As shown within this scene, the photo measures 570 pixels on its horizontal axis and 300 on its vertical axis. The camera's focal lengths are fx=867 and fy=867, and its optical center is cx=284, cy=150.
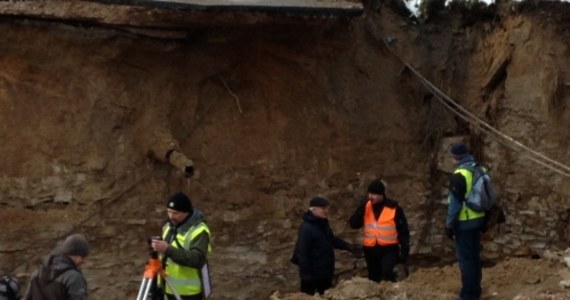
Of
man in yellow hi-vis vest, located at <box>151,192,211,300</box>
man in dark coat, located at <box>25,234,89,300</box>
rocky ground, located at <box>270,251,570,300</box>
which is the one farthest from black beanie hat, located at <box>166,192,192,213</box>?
rocky ground, located at <box>270,251,570,300</box>

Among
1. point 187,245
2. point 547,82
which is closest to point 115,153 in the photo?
point 187,245

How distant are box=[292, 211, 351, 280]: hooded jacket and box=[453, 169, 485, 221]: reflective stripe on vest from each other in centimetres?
156

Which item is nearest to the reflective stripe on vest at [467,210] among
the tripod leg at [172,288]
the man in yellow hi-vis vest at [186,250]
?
the man in yellow hi-vis vest at [186,250]

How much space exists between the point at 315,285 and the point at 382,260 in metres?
0.82

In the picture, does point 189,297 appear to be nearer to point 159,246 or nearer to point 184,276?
point 184,276

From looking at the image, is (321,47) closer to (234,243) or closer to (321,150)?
(321,150)

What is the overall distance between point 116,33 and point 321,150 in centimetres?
322

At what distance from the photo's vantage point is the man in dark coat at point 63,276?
6234 mm

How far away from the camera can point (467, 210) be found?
841cm

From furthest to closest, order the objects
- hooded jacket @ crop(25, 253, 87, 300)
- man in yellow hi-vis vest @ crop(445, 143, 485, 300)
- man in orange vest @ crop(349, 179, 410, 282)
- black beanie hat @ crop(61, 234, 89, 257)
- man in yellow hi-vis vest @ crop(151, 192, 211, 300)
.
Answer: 1. man in orange vest @ crop(349, 179, 410, 282)
2. man in yellow hi-vis vest @ crop(445, 143, 485, 300)
3. man in yellow hi-vis vest @ crop(151, 192, 211, 300)
4. black beanie hat @ crop(61, 234, 89, 257)
5. hooded jacket @ crop(25, 253, 87, 300)

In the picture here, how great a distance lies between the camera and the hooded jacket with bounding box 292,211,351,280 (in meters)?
9.20

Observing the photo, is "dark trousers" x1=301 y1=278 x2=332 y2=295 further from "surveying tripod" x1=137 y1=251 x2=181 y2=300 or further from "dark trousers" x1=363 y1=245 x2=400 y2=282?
"surveying tripod" x1=137 y1=251 x2=181 y2=300

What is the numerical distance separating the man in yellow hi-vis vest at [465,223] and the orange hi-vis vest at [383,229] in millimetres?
973

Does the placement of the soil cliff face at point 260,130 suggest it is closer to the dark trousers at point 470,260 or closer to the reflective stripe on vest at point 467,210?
the dark trousers at point 470,260
